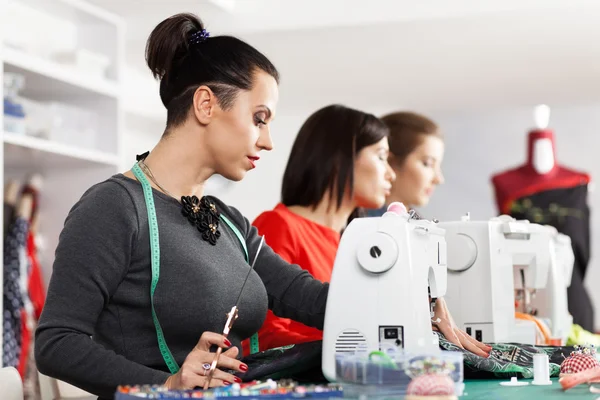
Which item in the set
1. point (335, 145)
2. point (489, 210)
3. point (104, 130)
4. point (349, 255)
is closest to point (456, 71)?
point (489, 210)

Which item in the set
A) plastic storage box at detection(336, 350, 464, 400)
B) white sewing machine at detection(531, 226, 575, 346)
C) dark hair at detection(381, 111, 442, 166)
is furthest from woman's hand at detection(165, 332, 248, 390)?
dark hair at detection(381, 111, 442, 166)

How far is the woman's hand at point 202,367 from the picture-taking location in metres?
1.31

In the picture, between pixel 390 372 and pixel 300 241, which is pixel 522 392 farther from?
pixel 300 241

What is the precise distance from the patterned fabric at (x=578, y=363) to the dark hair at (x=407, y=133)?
5.62ft

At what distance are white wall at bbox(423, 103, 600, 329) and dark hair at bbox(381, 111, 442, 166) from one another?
132 inches

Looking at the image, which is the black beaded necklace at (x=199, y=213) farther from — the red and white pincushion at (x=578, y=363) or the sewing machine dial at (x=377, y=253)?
the red and white pincushion at (x=578, y=363)

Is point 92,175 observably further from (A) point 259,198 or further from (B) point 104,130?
(A) point 259,198

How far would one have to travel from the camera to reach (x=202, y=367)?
→ 1.33m

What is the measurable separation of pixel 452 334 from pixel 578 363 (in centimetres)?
28

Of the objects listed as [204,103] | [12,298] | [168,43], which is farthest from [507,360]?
[12,298]

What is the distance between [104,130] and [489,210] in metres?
3.49

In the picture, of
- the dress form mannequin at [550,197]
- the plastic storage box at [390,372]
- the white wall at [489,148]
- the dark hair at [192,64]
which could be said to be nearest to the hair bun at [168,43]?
the dark hair at [192,64]

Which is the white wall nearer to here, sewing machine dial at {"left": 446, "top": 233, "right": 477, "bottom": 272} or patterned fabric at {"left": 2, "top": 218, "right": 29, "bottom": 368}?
patterned fabric at {"left": 2, "top": 218, "right": 29, "bottom": 368}

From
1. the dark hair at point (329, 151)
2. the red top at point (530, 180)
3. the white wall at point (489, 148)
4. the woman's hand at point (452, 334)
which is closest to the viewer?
the woman's hand at point (452, 334)
